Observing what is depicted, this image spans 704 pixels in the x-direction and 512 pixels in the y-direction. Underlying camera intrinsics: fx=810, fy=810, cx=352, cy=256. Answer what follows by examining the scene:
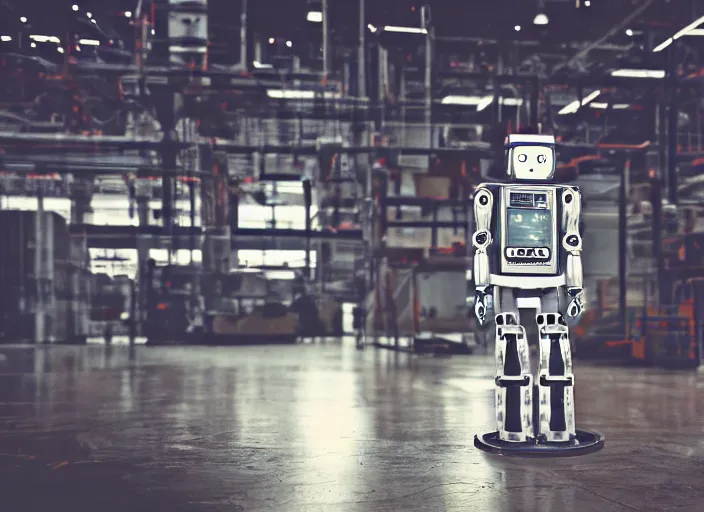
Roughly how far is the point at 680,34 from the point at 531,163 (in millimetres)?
10839

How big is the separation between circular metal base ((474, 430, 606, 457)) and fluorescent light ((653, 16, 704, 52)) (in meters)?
11.0

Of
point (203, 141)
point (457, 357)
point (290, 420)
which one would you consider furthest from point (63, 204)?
point (290, 420)

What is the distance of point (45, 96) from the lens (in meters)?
17.6

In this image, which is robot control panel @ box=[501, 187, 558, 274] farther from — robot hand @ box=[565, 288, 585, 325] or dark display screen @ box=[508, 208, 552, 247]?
robot hand @ box=[565, 288, 585, 325]

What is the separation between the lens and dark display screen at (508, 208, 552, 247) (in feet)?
18.7

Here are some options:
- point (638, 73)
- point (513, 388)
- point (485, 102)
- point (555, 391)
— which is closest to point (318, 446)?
point (513, 388)

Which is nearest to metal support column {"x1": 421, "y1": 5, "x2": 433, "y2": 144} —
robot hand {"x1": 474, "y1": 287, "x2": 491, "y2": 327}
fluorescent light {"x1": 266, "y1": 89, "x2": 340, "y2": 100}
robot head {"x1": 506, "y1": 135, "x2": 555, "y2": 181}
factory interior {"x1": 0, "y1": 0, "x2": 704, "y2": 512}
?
factory interior {"x1": 0, "y1": 0, "x2": 704, "y2": 512}

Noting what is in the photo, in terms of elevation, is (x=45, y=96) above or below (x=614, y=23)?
below

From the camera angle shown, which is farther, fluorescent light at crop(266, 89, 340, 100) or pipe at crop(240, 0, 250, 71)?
fluorescent light at crop(266, 89, 340, 100)

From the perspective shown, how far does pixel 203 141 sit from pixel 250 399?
10228 mm

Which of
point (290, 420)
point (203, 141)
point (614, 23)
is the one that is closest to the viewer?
point (290, 420)

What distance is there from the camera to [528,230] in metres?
5.72

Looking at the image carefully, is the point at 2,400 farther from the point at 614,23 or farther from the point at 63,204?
the point at 614,23

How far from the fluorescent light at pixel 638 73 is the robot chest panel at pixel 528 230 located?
483 inches
